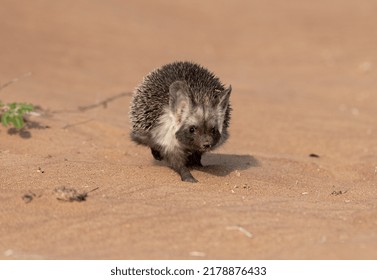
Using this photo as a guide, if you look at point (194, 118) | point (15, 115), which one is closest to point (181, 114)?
point (194, 118)

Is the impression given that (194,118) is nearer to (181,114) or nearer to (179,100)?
(181,114)

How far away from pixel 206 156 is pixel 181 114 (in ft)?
7.15

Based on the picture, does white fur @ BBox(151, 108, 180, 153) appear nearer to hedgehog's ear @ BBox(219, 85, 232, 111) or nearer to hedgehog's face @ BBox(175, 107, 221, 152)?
hedgehog's face @ BBox(175, 107, 221, 152)

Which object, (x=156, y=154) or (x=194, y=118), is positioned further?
(x=156, y=154)

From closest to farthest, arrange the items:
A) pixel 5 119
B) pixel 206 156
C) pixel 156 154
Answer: pixel 156 154 → pixel 5 119 → pixel 206 156

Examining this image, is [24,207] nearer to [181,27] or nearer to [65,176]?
[65,176]

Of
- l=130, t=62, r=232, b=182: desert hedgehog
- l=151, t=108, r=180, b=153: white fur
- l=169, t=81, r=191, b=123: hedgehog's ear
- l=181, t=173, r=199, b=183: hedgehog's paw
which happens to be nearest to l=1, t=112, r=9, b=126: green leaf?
l=130, t=62, r=232, b=182: desert hedgehog

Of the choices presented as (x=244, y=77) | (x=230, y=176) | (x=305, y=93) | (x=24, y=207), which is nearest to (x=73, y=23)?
(x=244, y=77)

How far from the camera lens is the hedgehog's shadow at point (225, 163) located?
884cm

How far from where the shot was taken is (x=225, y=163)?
952 cm

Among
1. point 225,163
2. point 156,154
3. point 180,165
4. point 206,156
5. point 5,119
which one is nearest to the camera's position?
point 180,165

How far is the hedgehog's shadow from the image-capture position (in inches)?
348

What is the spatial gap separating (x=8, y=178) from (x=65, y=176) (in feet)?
2.08

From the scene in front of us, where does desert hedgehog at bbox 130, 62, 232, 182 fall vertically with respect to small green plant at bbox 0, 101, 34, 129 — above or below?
above
